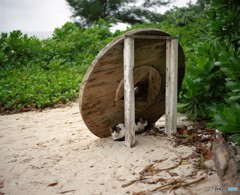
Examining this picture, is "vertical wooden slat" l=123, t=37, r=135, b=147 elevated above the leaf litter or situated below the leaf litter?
above

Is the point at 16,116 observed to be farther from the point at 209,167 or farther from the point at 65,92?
the point at 209,167

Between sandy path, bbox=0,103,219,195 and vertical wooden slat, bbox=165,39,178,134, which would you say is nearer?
sandy path, bbox=0,103,219,195

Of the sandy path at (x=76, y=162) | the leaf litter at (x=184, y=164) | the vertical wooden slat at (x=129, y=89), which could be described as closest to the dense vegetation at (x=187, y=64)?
the leaf litter at (x=184, y=164)

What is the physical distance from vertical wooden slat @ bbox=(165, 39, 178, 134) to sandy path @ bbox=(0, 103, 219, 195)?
25 centimetres

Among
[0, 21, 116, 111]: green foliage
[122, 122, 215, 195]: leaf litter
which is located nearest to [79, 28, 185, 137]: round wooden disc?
[122, 122, 215, 195]: leaf litter

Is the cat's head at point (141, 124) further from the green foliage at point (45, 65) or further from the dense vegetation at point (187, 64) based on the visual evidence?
the green foliage at point (45, 65)

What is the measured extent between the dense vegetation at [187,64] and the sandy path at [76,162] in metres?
0.67

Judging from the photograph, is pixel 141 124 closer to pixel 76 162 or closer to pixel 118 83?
pixel 118 83

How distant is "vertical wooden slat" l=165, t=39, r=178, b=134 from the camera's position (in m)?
3.02

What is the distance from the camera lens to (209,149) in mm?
2635

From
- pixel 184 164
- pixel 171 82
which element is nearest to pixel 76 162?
pixel 184 164

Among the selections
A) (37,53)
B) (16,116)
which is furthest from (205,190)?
(37,53)

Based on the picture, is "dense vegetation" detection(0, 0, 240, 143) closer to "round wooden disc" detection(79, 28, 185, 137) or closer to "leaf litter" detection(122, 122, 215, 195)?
"leaf litter" detection(122, 122, 215, 195)

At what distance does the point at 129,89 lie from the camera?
2732 mm
